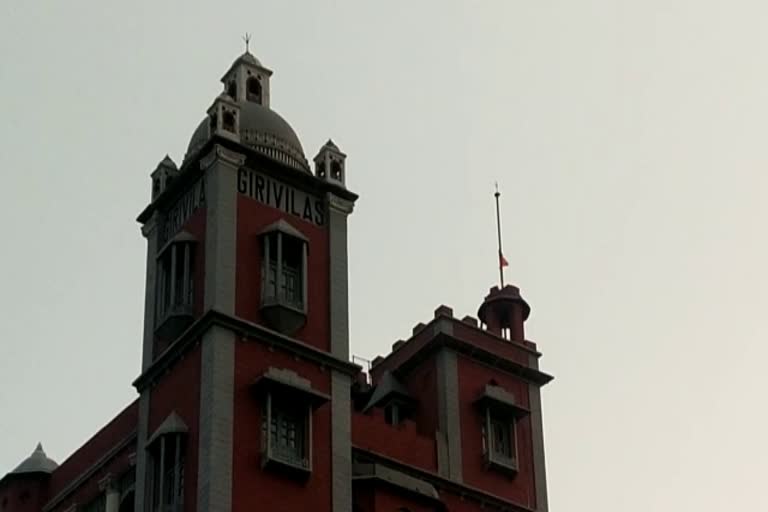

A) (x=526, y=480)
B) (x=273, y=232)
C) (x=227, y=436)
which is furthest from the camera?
(x=526, y=480)

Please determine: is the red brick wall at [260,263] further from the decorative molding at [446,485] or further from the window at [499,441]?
the window at [499,441]

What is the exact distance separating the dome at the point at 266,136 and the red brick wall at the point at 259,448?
7.68 metres

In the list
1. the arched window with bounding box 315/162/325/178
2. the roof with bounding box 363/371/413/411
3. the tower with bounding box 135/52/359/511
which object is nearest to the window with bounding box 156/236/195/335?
the tower with bounding box 135/52/359/511

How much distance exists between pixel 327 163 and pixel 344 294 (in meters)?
5.08

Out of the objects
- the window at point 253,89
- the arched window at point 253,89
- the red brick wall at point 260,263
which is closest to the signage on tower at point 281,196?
the red brick wall at point 260,263

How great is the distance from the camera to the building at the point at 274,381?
196 feet

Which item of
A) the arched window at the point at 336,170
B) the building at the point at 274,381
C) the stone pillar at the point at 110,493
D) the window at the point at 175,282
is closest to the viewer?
the building at the point at 274,381

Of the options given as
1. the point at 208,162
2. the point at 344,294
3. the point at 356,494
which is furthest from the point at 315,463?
the point at 208,162

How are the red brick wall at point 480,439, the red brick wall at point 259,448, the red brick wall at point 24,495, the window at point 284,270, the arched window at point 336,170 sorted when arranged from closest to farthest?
the red brick wall at point 259,448
the window at point 284,270
the red brick wall at point 480,439
the arched window at point 336,170
the red brick wall at point 24,495

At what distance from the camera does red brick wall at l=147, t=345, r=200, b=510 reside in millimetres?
58875

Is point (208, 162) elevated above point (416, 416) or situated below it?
above

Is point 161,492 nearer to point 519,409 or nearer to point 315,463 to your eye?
point 315,463

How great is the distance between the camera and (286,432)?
6062 centimetres

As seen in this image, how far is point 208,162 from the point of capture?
2539 inches
